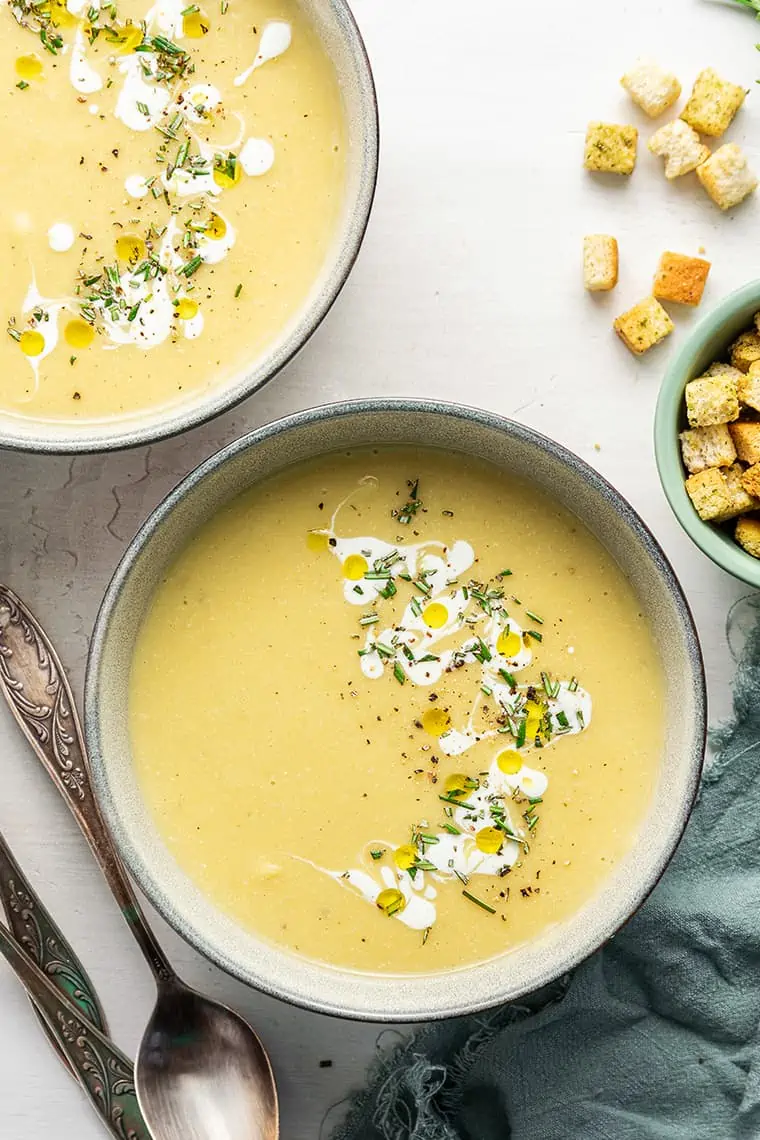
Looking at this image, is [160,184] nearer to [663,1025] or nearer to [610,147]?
[610,147]

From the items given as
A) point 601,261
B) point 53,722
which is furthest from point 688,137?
point 53,722

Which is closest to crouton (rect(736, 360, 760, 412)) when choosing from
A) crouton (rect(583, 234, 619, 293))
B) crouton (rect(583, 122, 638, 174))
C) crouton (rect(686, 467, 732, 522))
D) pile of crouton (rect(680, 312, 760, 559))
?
pile of crouton (rect(680, 312, 760, 559))

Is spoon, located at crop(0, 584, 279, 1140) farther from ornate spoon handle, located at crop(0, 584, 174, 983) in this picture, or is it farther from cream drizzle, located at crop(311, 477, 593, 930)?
cream drizzle, located at crop(311, 477, 593, 930)

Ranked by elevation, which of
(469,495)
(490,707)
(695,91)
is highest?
(695,91)

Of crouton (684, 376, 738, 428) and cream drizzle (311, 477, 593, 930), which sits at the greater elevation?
crouton (684, 376, 738, 428)

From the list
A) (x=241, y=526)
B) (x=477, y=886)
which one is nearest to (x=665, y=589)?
(x=477, y=886)

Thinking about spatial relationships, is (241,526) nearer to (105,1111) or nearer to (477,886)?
(477,886)
